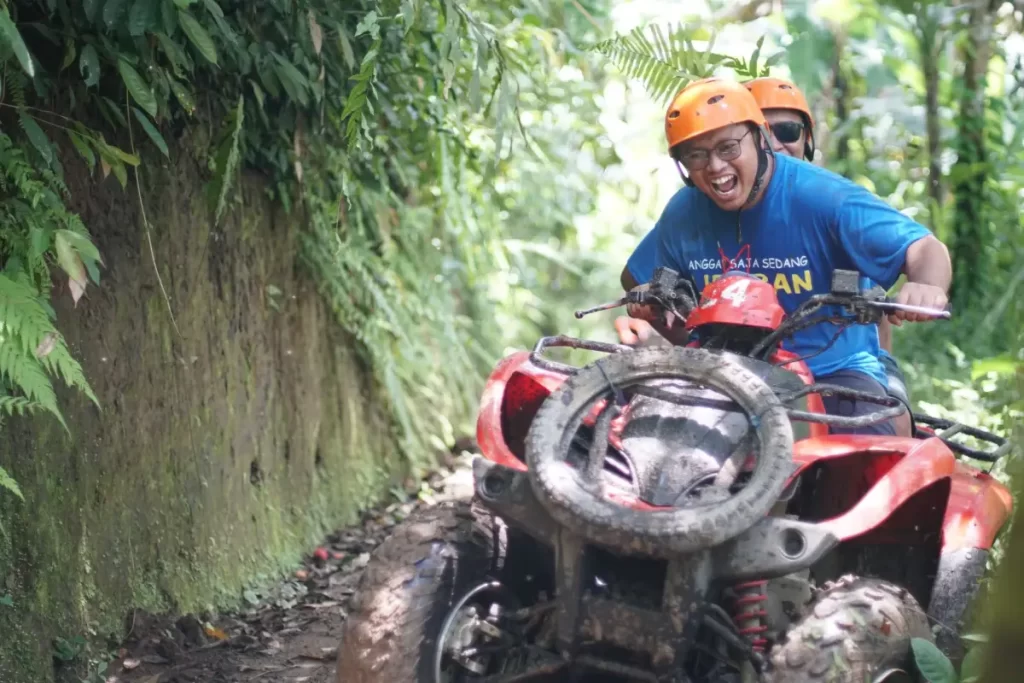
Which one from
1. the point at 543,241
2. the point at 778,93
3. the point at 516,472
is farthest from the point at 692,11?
the point at 516,472

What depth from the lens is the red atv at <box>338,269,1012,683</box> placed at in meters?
3.05

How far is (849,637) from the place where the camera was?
120 inches

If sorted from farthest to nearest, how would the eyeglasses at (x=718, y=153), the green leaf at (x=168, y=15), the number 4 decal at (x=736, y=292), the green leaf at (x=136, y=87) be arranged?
the eyeglasses at (x=718, y=153)
the green leaf at (x=136, y=87)
the green leaf at (x=168, y=15)
the number 4 decal at (x=736, y=292)

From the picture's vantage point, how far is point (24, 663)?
158 inches

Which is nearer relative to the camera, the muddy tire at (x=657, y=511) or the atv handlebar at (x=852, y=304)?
the muddy tire at (x=657, y=511)

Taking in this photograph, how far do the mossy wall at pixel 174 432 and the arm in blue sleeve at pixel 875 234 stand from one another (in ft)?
8.80

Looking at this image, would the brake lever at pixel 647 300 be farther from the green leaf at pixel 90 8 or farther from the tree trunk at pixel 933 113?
the tree trunk at pixel 933 113

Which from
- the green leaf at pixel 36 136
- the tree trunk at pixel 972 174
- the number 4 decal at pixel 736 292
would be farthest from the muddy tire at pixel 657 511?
the tree trunk at pixel 972 174

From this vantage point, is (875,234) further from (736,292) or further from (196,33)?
(196,33)

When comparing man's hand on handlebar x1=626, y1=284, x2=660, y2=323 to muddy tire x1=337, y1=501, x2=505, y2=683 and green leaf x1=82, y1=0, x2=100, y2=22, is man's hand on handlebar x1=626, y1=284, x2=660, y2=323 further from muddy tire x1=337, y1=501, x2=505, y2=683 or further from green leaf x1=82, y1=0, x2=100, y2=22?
A: green leaf x1=82, y1=0, x2=100, y2=22

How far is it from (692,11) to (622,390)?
832 cm

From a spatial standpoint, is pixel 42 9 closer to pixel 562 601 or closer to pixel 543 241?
pixel 562 601

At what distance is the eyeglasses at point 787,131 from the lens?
632cm

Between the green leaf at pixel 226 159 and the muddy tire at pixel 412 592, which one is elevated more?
the green leaf at pixel 226 159
